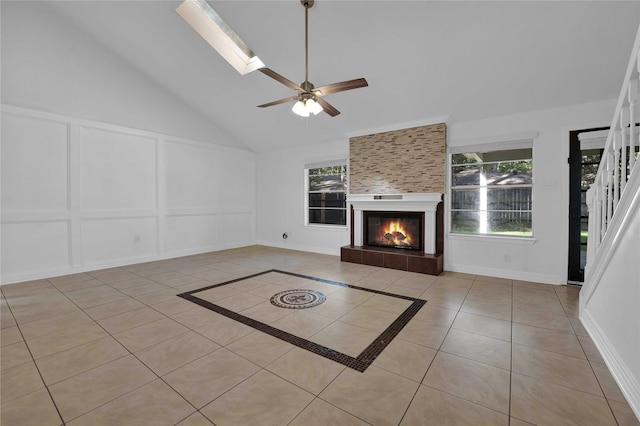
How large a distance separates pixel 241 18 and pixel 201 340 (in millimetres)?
3800

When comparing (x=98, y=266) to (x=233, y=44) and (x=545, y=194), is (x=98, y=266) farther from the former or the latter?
(x=545, y=194)

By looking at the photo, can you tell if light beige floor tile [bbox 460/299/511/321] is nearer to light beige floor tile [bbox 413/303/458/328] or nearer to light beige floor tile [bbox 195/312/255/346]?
light beige floor tile [bbox 413/303/458/328]

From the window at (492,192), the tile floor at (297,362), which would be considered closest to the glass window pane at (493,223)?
the window at (492,192)

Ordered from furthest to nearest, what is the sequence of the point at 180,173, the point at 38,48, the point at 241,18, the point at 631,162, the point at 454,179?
the point at 180,173 → the point at 454,179 → the point at 38,48 → the point at 241,18 → the point at 631,162

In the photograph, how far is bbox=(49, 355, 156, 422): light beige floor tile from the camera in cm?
161

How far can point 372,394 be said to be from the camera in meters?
1.70

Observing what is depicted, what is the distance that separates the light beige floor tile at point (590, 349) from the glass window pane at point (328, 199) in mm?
4463

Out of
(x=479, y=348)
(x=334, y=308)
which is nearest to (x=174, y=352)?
(x=334, y=308)

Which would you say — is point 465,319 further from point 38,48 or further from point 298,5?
point 38,48

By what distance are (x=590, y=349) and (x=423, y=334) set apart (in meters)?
1.25

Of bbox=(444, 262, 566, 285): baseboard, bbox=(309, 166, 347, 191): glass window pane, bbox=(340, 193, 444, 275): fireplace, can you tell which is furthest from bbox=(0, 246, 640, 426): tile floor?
bbox=(309, 166, 347, 191): glass window pane

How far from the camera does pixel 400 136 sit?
499 centimetres

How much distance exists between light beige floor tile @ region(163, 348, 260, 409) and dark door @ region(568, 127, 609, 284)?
450cm

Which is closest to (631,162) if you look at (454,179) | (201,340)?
(454,179)
